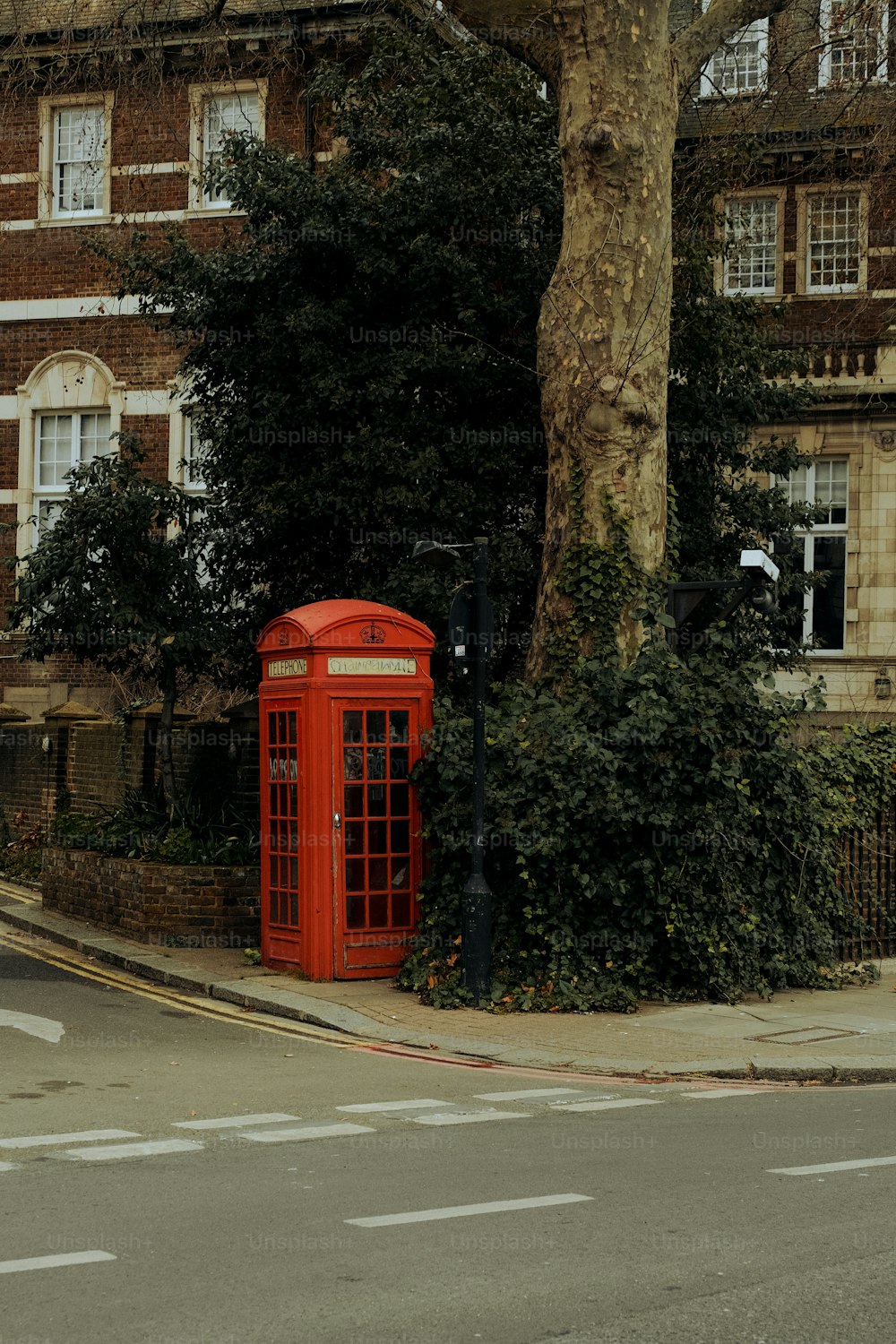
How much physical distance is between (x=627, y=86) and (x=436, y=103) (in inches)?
145

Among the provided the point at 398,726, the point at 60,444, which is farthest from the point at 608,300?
the point at 60,444

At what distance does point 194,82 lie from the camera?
2745 cm

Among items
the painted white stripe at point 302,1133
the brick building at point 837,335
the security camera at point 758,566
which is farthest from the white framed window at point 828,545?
the painted white stripe at point 302,1133

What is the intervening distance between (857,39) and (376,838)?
14.0 meters

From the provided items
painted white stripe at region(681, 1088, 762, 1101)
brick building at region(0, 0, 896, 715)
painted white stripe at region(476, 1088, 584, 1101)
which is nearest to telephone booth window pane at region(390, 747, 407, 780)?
painted white stripe at region(476, 1088, 584, 1101)

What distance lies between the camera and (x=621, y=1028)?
11.8 metres

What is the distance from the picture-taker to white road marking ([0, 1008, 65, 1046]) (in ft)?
38.0

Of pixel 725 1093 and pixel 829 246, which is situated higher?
pixel 829 246

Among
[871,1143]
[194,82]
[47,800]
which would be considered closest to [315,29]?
[194,82]

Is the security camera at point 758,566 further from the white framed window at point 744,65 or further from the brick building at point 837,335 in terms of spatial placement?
the white framed window at point 744,65

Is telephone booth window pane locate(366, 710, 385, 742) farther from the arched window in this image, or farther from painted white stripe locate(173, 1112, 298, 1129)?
the arched window

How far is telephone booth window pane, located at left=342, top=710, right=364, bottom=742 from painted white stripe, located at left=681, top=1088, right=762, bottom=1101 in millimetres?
4418

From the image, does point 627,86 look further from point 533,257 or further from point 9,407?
point 9,407

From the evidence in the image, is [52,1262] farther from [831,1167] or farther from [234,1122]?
[831,1167]
